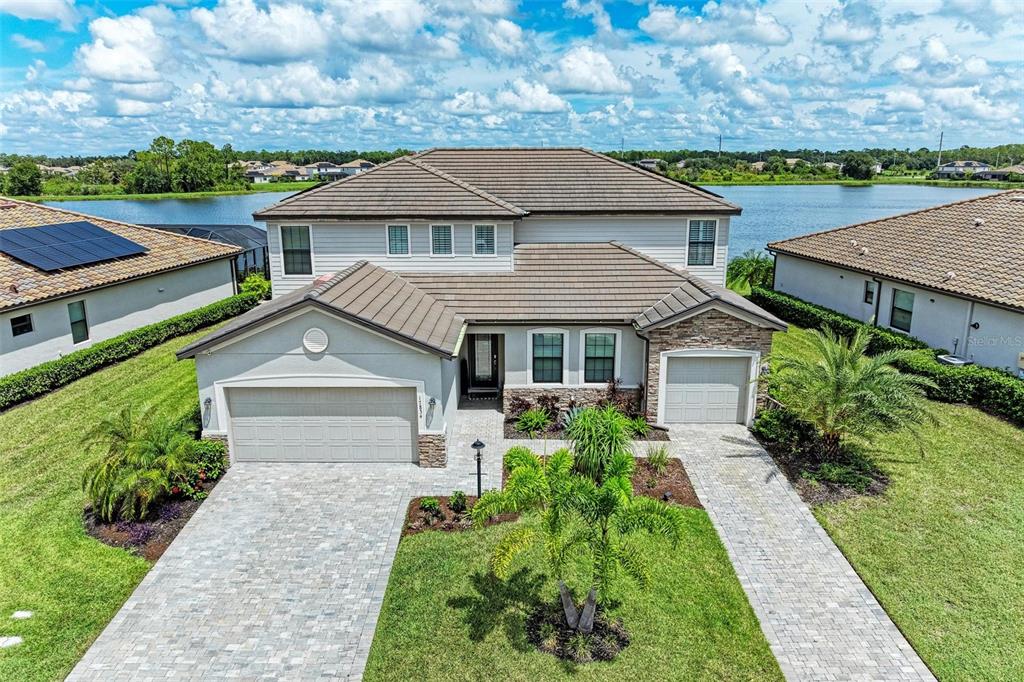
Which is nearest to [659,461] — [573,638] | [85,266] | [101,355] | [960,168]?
[573,638]

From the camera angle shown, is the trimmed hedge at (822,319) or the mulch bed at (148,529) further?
the trimmed hedge at (822,319)

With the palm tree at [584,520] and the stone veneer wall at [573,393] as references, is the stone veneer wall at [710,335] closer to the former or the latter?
the stone veneer wall at [573,393]

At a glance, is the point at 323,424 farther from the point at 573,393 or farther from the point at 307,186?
the point at 307,186

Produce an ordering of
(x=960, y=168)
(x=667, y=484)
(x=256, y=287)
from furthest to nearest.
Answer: (x=960, y=168) → (x=256, y=287) → (x=667, y=484)

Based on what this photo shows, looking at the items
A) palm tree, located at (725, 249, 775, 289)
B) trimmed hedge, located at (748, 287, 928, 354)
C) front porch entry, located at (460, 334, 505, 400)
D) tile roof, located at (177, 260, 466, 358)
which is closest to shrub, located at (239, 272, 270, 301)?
tile roof, located at (177, 260, 466, 358)

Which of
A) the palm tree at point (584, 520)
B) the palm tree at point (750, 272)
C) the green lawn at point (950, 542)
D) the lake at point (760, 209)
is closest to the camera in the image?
the palm tree at point (584, 520)

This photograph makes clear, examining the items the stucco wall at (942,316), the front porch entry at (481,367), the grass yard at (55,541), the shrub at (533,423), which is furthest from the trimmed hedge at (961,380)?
the grass yard at (55,541)

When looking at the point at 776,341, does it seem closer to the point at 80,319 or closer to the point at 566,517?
the point at 566,517
